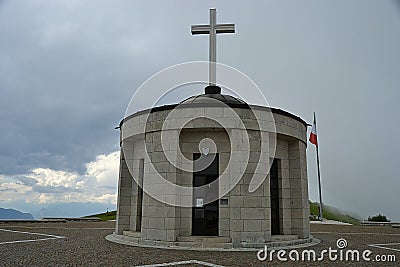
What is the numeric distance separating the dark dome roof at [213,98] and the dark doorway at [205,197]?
2431 mm

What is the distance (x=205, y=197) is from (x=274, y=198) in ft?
11.1

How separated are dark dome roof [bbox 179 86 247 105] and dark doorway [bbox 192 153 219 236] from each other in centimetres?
243

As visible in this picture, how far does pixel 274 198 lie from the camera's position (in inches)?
600

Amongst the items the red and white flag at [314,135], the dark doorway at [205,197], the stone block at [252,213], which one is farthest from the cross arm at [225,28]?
the red and white flag at [314,135]

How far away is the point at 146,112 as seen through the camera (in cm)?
1493

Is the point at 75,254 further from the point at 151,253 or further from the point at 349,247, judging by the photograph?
the point at 349,247

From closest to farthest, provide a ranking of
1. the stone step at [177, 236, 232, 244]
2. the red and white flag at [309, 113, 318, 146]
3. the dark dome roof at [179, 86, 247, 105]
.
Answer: the stone step at [177, 236, 232, 244], the dark dome roof at [179, 86, 247, 105], the red and white flag at [309, 113, 318, 146]

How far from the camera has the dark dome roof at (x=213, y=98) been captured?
14956 mm

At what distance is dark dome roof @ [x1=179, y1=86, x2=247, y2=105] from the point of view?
15.0 meters

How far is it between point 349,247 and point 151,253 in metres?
7.71

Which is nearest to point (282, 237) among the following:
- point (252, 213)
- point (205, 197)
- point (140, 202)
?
A: point (252, 213)

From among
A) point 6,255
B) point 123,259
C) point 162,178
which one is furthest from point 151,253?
point 6,255

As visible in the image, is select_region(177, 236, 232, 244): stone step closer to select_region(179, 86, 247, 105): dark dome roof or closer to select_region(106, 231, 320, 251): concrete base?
select_region(106, 231, 320, 251): concrete base

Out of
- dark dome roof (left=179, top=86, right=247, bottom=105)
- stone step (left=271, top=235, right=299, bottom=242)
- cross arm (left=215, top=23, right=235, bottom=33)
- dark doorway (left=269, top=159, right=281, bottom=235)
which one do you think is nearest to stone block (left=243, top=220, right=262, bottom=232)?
stone step (left=271, top=235, right=299, bottom=242)
